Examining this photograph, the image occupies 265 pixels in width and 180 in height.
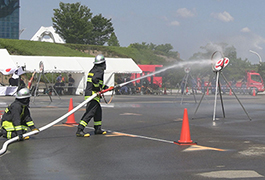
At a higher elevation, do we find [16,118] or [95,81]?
[95,81]

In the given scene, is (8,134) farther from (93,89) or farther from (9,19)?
(9,19)

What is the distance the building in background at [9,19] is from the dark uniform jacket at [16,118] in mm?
69117

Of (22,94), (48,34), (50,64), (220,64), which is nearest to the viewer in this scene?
(22,94)

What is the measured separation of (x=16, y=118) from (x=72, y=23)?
230 feet

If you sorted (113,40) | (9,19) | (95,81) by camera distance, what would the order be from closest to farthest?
(95,81)
(9,19)
(113,40)

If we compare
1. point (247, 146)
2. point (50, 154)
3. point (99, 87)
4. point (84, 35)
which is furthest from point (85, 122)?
point (84, 35)

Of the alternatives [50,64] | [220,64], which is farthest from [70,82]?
[220,64]

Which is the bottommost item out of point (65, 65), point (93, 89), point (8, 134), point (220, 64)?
point (8, 134)

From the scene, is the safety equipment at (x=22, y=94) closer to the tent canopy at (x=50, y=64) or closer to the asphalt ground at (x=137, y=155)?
the asphalt ground at (x=137, y=155)

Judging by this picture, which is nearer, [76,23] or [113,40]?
[76,23]

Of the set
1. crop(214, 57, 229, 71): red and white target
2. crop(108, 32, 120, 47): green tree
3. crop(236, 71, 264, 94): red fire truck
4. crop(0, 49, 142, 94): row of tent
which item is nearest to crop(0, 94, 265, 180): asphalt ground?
crop(214, 57, 229, 71): red and white target

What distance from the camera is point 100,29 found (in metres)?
82.0

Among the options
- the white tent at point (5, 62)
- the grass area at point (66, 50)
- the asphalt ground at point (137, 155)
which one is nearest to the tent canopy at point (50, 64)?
the white tent at point (5, 62)

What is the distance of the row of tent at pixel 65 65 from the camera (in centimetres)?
3244
